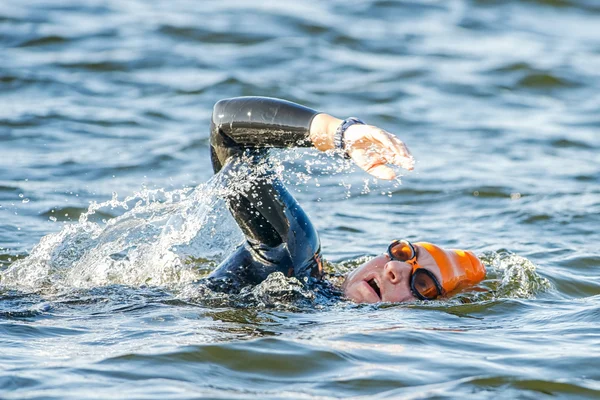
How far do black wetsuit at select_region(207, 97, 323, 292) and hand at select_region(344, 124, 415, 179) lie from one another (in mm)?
373

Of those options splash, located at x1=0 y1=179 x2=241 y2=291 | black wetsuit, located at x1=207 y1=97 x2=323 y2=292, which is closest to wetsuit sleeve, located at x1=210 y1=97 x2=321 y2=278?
black wetsuit, located at x1=207 y1=97 x2=323 y2=292

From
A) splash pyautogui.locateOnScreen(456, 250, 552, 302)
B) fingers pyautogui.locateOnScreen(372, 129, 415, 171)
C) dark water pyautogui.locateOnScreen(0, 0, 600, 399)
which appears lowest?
splash pyautogui.locateOnScreen(456, 250, 552, 302)

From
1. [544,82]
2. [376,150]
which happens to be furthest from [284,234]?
[544,82]

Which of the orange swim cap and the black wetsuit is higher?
the black wetsuit

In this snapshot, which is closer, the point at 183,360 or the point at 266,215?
the point at 183,360

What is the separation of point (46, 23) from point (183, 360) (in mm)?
11811

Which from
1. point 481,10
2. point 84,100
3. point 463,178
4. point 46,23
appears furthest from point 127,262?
point 481,10

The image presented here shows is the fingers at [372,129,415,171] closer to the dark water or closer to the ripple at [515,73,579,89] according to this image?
the dark water

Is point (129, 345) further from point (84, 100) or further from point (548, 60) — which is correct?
point (548, 60)

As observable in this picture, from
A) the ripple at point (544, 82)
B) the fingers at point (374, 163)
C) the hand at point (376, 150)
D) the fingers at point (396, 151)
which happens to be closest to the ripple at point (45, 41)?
the ripple at point (544, 82)

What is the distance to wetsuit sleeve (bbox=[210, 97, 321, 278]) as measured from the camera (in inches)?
193

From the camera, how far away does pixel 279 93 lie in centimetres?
1279

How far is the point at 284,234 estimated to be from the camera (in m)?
5.13

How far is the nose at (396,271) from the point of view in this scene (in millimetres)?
5195
